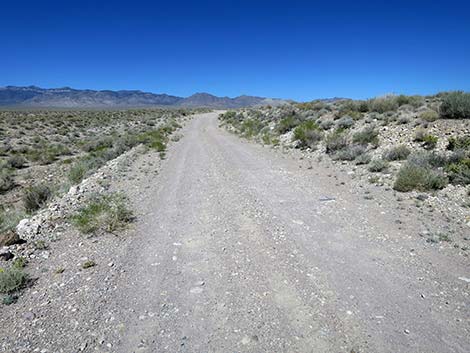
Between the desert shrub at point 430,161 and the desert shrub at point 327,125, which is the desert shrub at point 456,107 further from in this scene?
the desert shrub at point 327,125

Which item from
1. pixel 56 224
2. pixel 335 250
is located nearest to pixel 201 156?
pixel 56 224

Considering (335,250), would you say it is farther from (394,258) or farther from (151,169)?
(151,169)

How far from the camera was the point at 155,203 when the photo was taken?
29.9ft

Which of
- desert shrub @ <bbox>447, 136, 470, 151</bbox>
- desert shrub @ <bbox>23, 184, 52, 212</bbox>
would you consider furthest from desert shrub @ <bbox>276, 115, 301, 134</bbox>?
desert shrub @ <bbox>23, 184, 52, 212</bbox>

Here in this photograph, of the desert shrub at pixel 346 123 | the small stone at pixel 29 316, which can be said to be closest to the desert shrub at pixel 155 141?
the desert shrub at pixel 346 123

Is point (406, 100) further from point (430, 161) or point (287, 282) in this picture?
point (287, 282)

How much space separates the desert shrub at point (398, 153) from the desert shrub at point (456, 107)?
369 centimetres

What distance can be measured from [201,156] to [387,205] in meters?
10.8

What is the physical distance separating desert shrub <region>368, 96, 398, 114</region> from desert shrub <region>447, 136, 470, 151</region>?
8218mm

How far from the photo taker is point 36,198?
1108 centimetres

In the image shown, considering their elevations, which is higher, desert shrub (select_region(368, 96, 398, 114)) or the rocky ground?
desert shrub (select_region(368, 96, 398, 114))

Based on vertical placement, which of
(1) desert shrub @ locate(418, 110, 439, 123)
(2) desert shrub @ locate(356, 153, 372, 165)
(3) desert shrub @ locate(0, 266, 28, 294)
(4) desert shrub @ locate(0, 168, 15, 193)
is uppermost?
(1) desert shrub @ locate(418, 110, 439, 123)

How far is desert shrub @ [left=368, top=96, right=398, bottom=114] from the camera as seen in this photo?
61.9 ft

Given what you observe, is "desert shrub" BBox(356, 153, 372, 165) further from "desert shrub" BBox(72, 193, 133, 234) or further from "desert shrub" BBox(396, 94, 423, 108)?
"desert shrub" BBox(396, 94, 423, 108)
